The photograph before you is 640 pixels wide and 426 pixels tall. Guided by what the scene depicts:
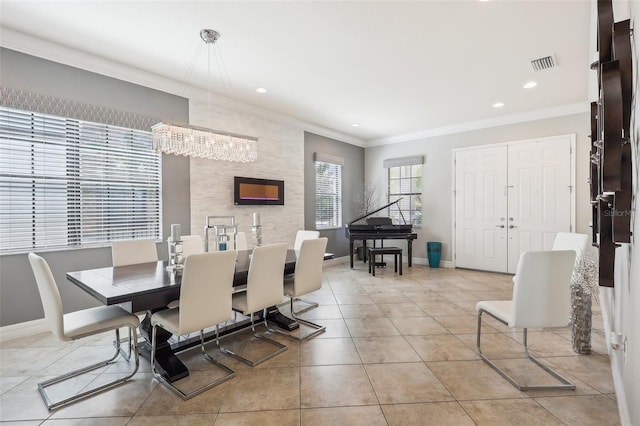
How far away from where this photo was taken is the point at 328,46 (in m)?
3.18

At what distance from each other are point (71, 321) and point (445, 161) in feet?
21.1

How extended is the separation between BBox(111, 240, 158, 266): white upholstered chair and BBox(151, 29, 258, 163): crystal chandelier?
3.32 feet

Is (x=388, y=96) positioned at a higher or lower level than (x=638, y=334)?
higher

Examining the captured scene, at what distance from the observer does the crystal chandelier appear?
9.68ft

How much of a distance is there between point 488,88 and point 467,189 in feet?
7.69

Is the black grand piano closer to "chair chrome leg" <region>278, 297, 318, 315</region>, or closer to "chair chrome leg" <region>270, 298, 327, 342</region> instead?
"chair chrome leg" <region>278, 297, 318, 315</region>

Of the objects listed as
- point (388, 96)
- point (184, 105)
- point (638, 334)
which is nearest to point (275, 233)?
point (184, 105)

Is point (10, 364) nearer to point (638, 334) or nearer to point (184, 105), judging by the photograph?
point (184, 105)

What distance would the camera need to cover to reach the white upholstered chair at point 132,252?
119 inches

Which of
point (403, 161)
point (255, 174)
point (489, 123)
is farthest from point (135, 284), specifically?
point (489, 123)

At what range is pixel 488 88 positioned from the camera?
14.2 ft

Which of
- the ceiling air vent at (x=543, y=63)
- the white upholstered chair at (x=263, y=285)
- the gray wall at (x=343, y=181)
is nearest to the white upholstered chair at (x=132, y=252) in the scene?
the white upholstered chair at (x=263, y=285)

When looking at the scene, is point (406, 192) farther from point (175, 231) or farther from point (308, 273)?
point (175, 231)

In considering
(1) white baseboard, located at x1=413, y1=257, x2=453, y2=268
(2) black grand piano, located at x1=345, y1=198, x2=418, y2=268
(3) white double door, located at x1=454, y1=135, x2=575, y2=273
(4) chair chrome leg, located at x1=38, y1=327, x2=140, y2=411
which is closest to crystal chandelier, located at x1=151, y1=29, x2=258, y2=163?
(4) chair chrome leg, located at x1=38, y1=327, x2=140, y2=411
